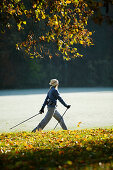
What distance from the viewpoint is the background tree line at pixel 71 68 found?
136 ft

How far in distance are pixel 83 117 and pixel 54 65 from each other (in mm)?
33318

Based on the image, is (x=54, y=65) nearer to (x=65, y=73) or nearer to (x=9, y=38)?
(x=65, y=73)

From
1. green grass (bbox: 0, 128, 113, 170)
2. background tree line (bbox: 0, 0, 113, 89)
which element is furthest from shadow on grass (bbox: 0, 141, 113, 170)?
background tree line (bbox: 0, 0, 113, 89)

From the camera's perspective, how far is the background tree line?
4131 cm

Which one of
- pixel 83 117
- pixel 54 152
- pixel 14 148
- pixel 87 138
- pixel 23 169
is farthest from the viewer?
pixel 83 117

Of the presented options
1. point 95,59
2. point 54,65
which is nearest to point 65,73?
point 54,65

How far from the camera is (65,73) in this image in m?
46.1

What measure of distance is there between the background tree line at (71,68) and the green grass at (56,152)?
3413 cm

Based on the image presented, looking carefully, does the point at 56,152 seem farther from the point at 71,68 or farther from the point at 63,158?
the point at 71,68

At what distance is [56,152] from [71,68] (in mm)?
42093

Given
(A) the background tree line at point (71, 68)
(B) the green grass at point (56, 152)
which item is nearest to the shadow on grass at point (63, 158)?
(B) the green grass at point (56, 152)

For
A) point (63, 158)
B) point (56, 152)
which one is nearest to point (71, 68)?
point (56, 152)

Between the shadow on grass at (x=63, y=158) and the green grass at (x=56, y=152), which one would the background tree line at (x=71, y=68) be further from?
the shadow on grass at (x=63, y=158)

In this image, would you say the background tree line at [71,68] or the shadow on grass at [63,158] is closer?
the shadow on grass at [63,158]
